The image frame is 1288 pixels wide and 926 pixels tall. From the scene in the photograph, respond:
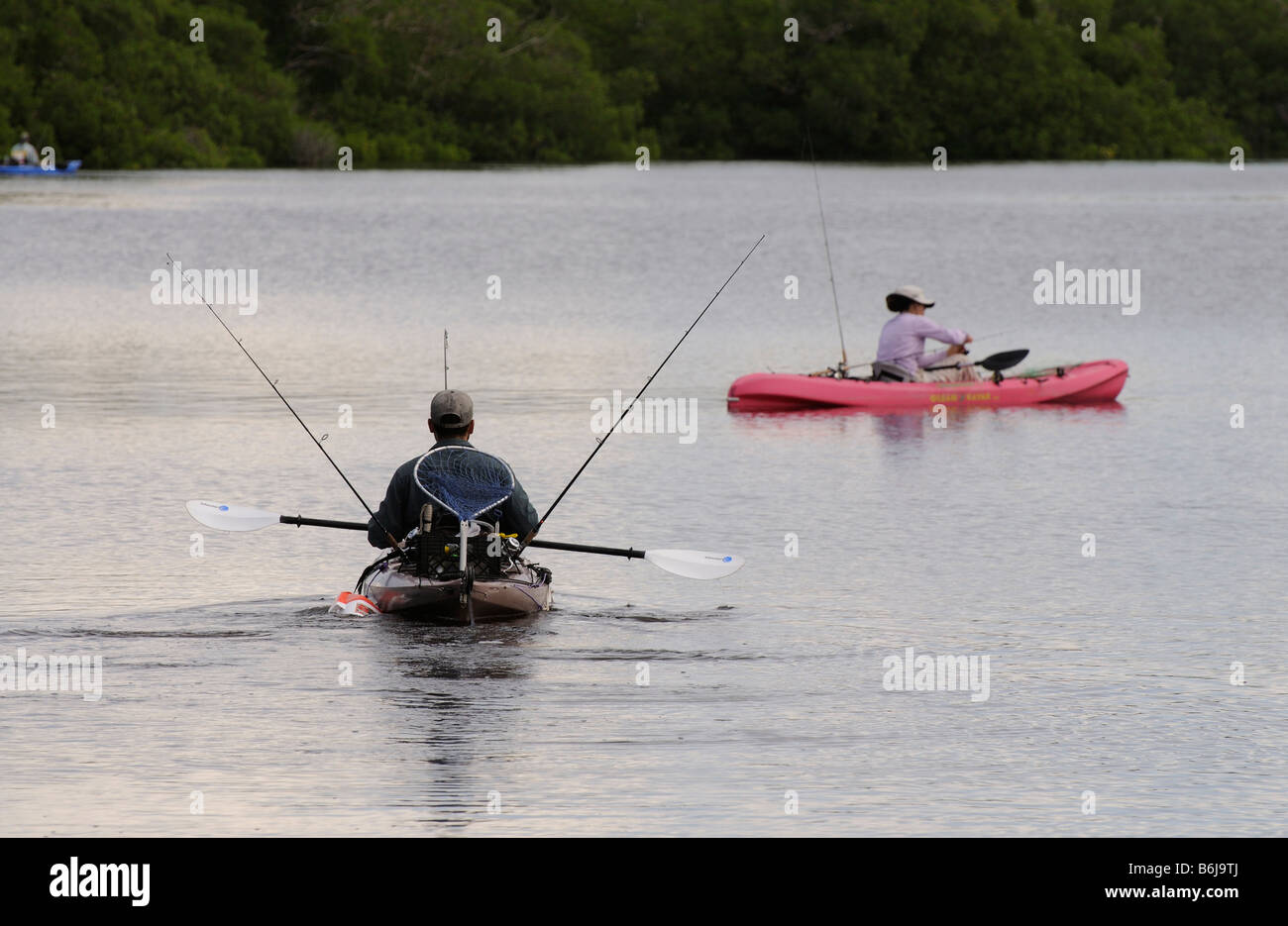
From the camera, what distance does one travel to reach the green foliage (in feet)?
308

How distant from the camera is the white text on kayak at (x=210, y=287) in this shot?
37.0m

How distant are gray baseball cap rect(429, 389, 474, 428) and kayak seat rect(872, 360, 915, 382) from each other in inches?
436

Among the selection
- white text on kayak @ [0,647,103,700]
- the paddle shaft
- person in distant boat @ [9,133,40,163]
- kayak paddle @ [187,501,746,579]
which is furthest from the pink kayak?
person in distant boat @ [9,133,40,163]

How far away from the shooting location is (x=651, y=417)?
76.1 ft

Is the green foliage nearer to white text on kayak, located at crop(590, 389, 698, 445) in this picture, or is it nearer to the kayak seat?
white text on kayak, located at crop(590, 389, 698, 445)

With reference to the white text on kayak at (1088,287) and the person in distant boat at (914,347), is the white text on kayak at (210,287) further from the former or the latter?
the person in distant boat at (914,347)

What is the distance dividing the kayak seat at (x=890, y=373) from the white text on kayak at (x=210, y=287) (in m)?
14.2

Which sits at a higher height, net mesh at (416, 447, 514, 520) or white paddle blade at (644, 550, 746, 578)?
net mesh at (416, 447, 514, 520)

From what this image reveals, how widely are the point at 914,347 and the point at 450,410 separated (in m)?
11.3

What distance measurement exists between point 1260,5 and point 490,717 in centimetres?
14306

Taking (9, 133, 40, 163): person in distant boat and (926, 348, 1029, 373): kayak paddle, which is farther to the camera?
(9, 133, 40, 163): person in distant boat

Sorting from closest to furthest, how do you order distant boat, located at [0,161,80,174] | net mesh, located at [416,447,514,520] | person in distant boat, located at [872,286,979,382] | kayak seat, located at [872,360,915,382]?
net mesh, located at [416,447,514,520], person in distant boat, located at [872,286,979,382], kayak seat, located at [872,360,915,382], distant boat, located at [0,161,80,174]

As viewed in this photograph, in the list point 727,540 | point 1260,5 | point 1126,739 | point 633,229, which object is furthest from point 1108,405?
point 1260,5

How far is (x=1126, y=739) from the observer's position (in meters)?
10.6
